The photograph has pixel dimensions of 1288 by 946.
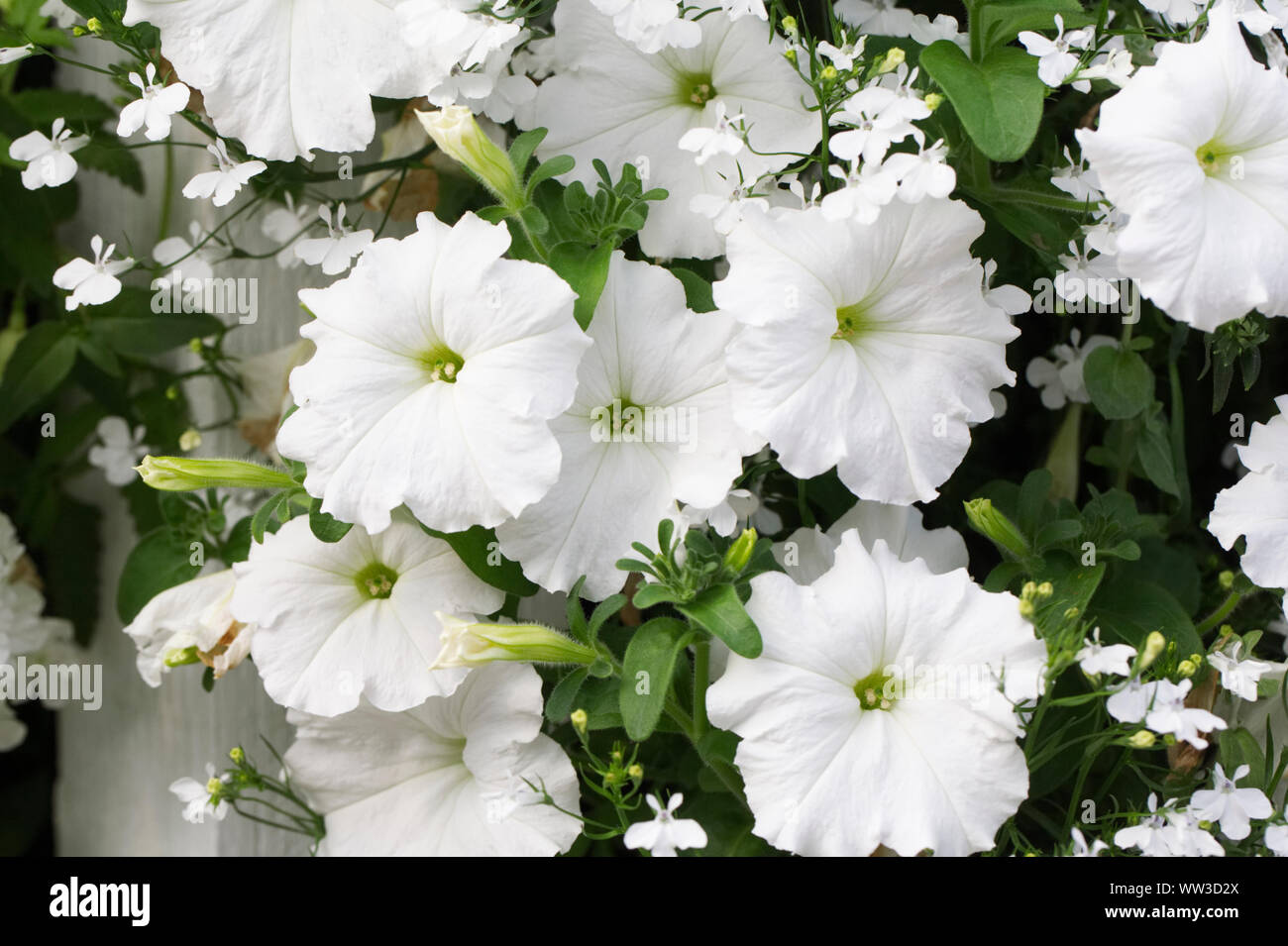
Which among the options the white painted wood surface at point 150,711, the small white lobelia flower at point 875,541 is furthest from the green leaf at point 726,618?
the white painted wood surface at point 150,711

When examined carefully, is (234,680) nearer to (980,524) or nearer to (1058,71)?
(980,524)

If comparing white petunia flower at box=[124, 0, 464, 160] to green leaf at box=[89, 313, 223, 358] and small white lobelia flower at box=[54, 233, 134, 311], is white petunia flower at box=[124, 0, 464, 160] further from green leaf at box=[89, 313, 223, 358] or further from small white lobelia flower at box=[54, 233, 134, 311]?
green leaf at box=[89, 313, 223, 358]

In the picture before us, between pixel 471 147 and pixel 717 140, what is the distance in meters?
0.16

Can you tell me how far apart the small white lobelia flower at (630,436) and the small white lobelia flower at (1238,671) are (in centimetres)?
35

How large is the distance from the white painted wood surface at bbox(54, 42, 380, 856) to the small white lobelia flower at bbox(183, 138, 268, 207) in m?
0.23

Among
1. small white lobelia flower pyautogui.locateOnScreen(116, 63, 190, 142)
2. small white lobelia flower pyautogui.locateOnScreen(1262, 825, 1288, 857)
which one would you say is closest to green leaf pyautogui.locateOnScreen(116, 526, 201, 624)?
small white lobelia flower pyautogui.locateOnScreen(116, 63, 190, 142)

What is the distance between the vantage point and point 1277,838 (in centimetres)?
75

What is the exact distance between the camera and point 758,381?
0.74m

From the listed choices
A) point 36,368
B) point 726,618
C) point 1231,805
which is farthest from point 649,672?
point 36,368

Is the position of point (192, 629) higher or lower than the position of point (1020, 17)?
lower

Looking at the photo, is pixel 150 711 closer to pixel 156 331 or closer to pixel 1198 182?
pixel 156 331

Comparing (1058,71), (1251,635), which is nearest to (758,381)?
(1058,71)

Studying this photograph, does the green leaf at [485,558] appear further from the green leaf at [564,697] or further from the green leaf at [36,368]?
the green leaf at [36,368]

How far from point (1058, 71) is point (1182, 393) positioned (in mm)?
482
